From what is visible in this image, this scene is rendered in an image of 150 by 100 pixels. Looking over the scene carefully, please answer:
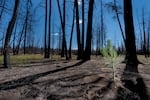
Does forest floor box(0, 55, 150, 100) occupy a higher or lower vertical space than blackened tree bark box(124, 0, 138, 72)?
lower

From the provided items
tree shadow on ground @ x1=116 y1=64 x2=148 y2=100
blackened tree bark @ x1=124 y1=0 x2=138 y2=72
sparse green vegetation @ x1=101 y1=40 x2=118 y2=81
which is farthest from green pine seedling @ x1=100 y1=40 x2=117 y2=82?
blackened tree bark @ x1=124 y1=0 x2=138 y2=72

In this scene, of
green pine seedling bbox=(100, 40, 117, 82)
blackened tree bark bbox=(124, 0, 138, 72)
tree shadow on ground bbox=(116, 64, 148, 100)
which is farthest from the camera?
blackened tree bark bbox=(124, 0, 138, 72)

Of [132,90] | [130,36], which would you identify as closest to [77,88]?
[132,90]

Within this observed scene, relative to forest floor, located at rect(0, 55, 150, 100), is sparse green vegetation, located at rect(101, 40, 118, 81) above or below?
above

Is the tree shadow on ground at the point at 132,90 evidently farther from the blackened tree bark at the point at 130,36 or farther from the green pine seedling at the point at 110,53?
the blackened tree bark at the point at 130,36

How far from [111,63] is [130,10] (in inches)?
215

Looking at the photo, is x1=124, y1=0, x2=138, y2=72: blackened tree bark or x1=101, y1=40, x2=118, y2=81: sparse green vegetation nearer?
x1=101, y1=40, x2=118, y2=81: sparse green vegetation

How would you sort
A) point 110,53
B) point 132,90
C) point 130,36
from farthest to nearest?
point 130,36, point 110,53, point 132,90

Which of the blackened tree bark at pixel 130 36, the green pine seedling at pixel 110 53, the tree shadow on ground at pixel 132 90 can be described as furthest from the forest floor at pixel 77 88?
the blackened tree bark at pixel 130 36

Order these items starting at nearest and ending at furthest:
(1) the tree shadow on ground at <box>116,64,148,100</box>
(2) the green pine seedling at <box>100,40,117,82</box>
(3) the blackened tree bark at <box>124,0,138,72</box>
Result: (1) the tree shadow on ground at <box>116,64,148,100</box> → (2) the green pine seedling at <box>100,40,117,82</box> → (3) the blackened tree bark at <box>124,0,138,72</box>

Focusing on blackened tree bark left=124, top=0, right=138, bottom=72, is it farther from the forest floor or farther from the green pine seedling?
the green pine seedling

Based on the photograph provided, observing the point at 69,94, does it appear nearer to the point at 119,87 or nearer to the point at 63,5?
the point at 119,87

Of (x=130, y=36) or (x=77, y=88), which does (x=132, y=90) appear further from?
(x=130, y=36)

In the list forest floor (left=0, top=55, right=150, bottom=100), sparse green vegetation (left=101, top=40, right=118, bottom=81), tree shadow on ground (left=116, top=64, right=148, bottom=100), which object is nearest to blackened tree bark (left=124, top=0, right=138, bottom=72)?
forest floor (left=0, top=55, right=150, bottom=100)
